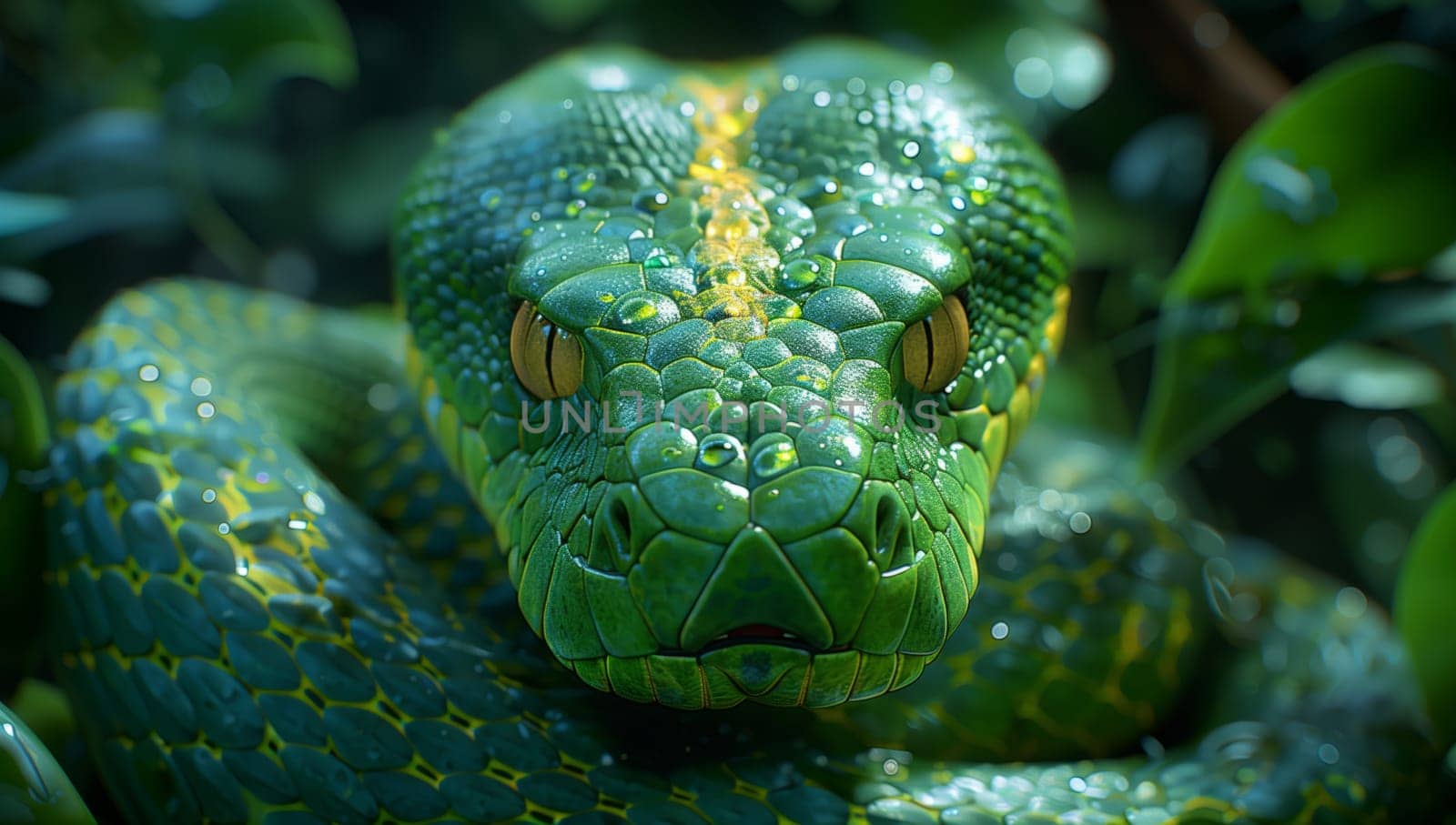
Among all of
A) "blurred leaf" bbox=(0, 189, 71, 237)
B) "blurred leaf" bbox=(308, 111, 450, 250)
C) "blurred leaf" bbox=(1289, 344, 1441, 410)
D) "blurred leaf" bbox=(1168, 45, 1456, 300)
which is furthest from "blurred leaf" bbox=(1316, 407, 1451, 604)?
"blurred leaf" bbox=(0, 189, 71, 237)

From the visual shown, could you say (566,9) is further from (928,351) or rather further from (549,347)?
(928,351)

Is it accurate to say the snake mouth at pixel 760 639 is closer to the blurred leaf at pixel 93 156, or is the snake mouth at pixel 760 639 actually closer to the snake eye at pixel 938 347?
the snake eye at pixel 938 347

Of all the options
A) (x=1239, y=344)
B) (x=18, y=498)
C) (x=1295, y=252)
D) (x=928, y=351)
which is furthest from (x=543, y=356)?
(x=1295, y=252)

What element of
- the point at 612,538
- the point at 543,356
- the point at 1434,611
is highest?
the point at 543,356

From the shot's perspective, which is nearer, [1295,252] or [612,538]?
[612,538]

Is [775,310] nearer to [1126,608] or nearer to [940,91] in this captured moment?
[940,91]

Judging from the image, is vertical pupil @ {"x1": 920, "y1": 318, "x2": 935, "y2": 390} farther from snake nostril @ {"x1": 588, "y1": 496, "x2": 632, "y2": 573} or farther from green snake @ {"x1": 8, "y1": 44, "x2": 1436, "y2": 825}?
snake nostril @ {"x1": 588, "y1": 496, "x2": 632, "y2": 573}

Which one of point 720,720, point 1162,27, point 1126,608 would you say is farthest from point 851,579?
point 1162,27
